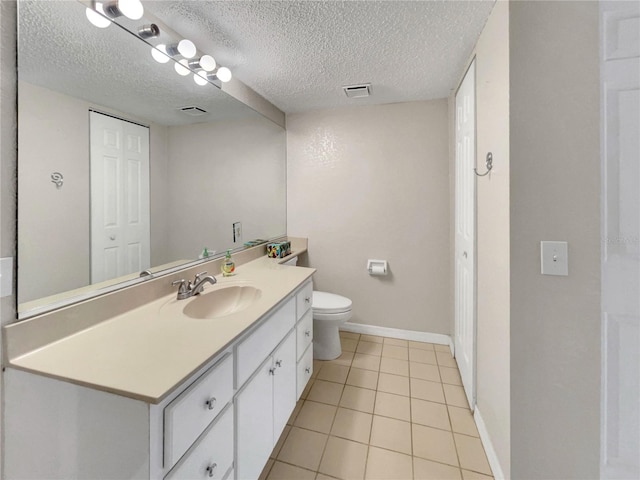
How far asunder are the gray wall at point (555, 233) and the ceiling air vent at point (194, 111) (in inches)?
65.1

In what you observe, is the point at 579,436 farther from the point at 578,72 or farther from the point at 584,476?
the point at 578,72

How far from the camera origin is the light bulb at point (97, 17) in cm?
105

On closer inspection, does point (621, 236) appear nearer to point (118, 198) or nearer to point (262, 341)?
point (262, 341)

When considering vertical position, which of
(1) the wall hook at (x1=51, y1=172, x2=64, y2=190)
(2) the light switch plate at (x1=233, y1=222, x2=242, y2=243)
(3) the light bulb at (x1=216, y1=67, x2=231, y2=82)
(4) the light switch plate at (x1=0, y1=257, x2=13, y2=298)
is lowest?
(4) the light switch plate at (x1=0, y1=257, x2=13, y2=298)

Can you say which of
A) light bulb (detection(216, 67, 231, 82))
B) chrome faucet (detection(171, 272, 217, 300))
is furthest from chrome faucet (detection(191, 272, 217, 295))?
light bulb (detection(216, 67, 231, 82))

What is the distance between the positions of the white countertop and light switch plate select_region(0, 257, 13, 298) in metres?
0.20

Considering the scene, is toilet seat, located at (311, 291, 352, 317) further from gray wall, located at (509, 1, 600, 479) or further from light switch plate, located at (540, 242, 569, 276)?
light switch plate, located at (540, 242, 569, 276)

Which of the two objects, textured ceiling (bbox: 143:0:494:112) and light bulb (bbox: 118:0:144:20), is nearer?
light bulb (bbox: 118:0:144:20)

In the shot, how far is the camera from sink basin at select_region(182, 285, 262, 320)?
4.32ft

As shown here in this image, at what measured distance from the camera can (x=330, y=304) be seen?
2.17 metres

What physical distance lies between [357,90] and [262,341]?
1.99m

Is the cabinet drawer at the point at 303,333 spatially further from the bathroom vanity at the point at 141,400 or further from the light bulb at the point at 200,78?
the light bulb at the point at 200,78

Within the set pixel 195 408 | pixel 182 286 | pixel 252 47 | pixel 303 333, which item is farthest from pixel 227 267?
pixel 252 47

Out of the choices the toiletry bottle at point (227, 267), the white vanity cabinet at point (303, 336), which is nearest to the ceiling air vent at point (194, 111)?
the toiletry bottle at point (227, 267)
